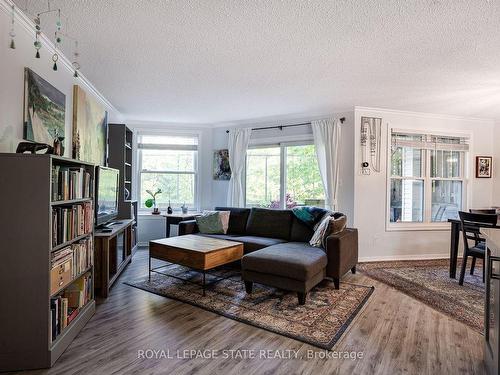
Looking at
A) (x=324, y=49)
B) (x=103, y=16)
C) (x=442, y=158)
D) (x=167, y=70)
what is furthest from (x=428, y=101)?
(x=103, y=16)

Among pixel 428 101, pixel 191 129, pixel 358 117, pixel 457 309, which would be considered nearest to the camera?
pixel 457 309

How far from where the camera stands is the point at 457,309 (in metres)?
2.64

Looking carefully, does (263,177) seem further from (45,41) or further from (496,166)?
(496,166)

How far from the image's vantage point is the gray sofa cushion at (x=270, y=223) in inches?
158

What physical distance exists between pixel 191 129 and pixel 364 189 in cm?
340

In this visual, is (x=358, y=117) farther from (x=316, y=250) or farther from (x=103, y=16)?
(x=103, y=16)

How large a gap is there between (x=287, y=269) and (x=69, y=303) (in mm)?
1879

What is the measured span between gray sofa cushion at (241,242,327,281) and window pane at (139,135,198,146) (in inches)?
127

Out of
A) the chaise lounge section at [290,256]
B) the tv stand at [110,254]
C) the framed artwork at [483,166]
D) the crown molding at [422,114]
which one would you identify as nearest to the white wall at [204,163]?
the chaise lounge section at [290,256]

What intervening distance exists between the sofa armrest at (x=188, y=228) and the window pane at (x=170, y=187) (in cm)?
133

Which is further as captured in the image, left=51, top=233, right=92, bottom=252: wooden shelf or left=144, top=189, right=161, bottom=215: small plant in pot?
left=144, top=189, right=161, bottom=215: small plant in pot

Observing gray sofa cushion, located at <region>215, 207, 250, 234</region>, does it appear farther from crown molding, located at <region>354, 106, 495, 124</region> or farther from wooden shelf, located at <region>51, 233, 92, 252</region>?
crown molding, located at <region>354, 106, 495, 124</region>

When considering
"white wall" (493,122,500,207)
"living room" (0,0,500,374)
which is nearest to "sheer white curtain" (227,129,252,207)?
"living room" (0,0,500,374)

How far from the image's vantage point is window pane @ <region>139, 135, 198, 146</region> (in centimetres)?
537
